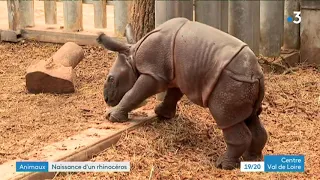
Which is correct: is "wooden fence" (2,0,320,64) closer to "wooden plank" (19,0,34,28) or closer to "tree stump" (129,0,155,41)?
"wooden plank" (19,0,34,28)

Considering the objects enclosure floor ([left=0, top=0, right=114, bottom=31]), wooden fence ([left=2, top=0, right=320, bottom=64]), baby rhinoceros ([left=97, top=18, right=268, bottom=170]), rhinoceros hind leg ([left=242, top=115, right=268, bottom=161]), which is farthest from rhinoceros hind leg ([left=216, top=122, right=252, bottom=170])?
enclosure floor ([left=0, top=0, right=114, bottom=31])

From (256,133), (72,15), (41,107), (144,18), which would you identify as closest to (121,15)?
(72,15)

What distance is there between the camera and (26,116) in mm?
5715

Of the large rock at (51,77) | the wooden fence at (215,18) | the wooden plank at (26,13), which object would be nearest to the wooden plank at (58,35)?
the wooden fence at (215,18)

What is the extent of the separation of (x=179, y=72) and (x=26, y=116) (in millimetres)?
1624

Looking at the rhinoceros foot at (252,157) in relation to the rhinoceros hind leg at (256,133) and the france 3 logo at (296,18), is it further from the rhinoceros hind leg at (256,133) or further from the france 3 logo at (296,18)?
the france 3 logo at (296,18)

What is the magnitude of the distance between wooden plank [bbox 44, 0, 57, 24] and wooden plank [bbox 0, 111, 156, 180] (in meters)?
4.29

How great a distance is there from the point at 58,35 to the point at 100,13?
0.67 metres

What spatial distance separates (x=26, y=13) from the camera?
9305mm

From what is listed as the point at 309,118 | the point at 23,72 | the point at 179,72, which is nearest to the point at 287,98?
the point at 309,118

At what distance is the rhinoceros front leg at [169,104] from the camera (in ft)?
18.0

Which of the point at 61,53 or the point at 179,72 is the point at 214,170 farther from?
the point at 61,53

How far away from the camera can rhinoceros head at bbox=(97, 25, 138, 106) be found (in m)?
5.24

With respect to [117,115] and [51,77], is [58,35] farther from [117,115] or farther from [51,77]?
[117,115]
